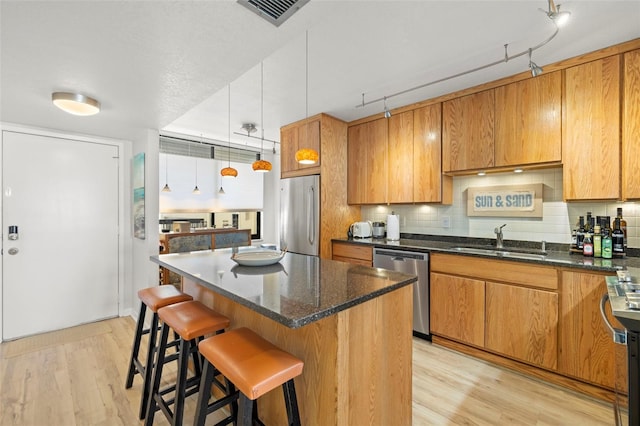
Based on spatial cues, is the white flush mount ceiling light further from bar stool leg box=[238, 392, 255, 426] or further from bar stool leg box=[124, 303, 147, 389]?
bar stool leg box=[238, 392, 255, 426]

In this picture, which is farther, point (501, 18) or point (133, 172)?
point (133, 172)

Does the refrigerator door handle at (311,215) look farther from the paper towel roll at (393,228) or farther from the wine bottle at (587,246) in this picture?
the wine bottle at (587,246)

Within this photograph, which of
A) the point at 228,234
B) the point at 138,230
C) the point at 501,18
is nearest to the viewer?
the point at 501,18

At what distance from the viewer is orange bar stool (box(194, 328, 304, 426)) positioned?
1118mm

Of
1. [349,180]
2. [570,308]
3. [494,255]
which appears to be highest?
[349,180]

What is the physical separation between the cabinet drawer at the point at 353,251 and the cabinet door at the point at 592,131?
1.83m

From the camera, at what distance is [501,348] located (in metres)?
2.42

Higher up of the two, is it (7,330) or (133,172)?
(133,172)

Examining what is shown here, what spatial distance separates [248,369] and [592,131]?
2.89 meters

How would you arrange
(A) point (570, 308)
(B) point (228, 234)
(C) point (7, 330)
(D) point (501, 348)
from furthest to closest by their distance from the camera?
(B) point (228, 234) < (C) point (7, 330) < (D) point (501, 348) < (A) point (570, 308)

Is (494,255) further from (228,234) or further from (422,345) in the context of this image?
(228,234)

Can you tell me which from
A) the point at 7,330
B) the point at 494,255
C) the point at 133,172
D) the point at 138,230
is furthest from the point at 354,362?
the point at 7,330

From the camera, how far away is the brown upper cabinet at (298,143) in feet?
11.9

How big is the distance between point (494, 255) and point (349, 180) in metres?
2.00
